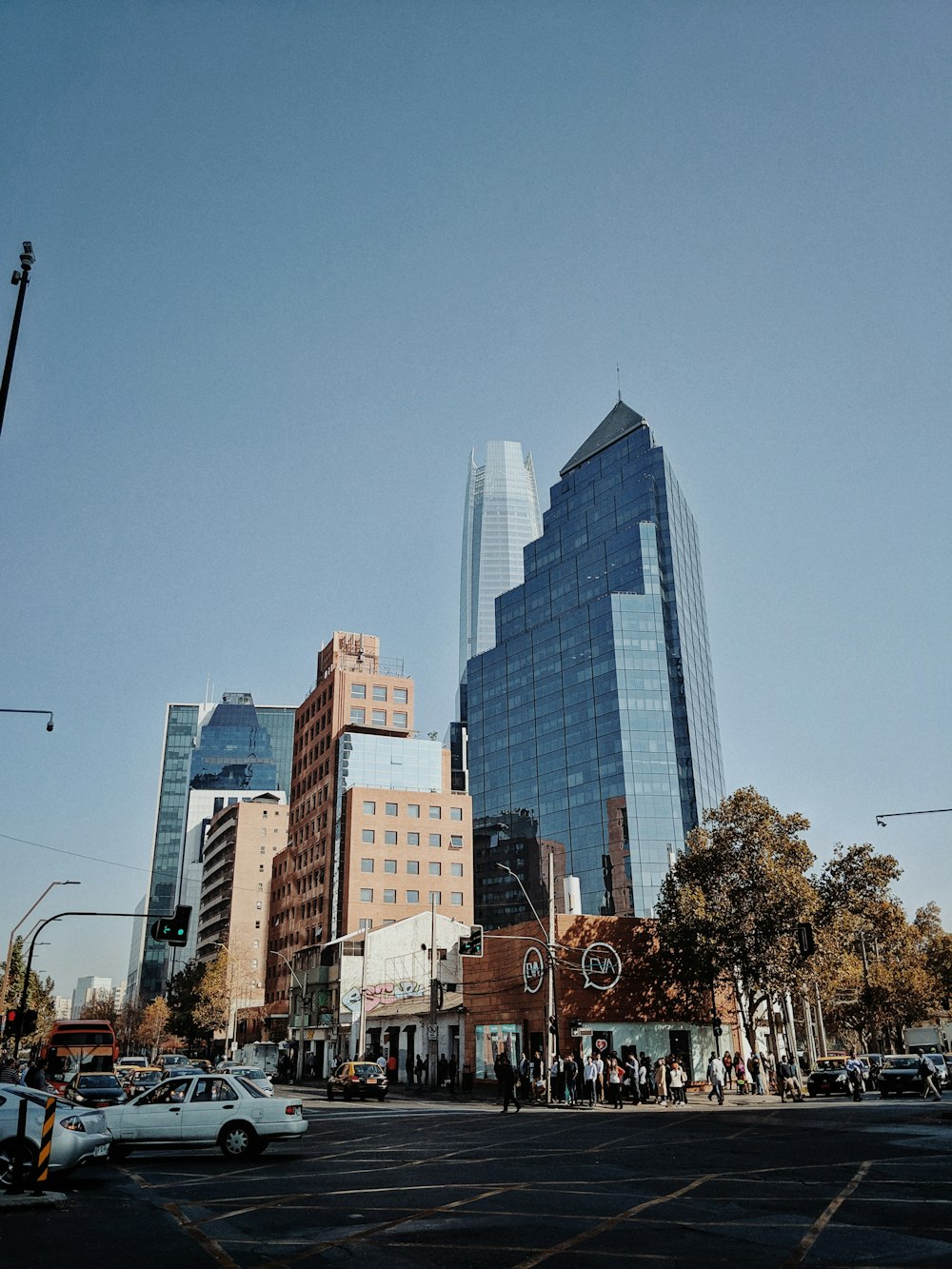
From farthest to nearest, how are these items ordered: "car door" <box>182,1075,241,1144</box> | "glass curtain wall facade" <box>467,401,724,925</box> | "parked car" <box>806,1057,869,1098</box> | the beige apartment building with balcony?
the beige apartment building with balcony
"glass curtain wall facade" <box>467,401,724,925</box>
"parked car" <box>806,1057,869,1098</box>
"car door" <box>182,1075,241,1144</box>

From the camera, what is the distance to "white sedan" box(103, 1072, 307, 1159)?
18.8m

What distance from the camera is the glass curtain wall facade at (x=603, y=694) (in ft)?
421

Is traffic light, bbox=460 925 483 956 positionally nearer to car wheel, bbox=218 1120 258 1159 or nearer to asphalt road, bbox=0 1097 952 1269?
asphalt road, bbox=0 1097 952 1269

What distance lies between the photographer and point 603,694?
443 ft

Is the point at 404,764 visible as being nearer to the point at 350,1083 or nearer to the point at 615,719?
the point at 615,719

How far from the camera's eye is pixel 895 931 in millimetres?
65500

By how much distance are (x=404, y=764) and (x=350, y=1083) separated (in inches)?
2348

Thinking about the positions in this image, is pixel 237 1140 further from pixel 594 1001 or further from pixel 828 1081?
pixel 828 1081

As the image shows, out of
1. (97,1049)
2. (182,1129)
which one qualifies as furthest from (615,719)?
(182,1129)

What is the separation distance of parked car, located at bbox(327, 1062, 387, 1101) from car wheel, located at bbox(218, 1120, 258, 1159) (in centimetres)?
2660

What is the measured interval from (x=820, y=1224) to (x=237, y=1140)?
464 inches

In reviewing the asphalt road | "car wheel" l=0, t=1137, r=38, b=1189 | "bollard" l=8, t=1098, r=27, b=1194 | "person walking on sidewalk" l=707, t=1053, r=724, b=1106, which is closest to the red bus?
the asphalt road

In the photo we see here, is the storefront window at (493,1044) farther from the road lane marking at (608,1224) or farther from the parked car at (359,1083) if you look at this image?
the road lane marking at (608,1224)

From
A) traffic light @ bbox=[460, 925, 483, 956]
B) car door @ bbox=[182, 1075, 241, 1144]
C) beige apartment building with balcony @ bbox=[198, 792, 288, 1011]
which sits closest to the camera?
car door @ bbox=[182, 1075, 241, 1144]
